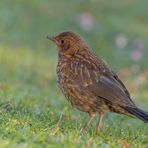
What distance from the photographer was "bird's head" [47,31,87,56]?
8.81 meters

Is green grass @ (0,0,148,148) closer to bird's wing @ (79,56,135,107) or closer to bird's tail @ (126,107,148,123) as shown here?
bird's tail @ (126,107,148,123)

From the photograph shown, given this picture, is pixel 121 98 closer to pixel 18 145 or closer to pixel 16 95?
pixel 18 145

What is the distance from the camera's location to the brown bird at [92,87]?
7.99m

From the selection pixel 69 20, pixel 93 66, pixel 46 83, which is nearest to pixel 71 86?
pixel 93 66

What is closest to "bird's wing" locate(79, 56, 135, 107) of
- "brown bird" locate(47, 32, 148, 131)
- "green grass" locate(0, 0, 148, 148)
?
"brown bird" locate(47, 32, 148, 131)

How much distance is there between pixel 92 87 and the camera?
8125 mm

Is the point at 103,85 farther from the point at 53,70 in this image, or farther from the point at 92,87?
the point at 53,70

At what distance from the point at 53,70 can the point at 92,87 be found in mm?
8423

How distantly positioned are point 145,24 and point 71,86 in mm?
15056

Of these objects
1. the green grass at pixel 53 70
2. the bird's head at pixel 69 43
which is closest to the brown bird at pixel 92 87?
the bird's head at pixel 69 43

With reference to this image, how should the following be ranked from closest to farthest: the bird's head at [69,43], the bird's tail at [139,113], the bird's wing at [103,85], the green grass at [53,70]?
Result: the green grass at [53,70] < the bird's tail at [139,113] < the bird's wing at [103,85] < the bird's head at [69,43]

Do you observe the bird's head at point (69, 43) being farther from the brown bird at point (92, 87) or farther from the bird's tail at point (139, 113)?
the bird's tail at point (139, 113)

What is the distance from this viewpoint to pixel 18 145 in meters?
6.20

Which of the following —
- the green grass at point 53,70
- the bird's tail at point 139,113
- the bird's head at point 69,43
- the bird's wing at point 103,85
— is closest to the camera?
the green grass at point 53,70
